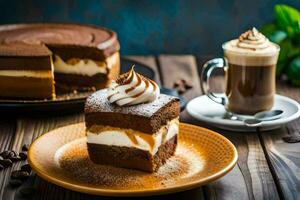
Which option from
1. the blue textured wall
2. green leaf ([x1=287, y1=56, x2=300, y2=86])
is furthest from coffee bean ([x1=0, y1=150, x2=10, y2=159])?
the blue textured wall

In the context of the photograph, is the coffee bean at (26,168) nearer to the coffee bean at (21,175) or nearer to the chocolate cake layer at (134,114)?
the coffee bean at (21,175)

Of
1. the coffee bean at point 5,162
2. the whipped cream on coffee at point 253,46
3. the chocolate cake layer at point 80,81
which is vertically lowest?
the chocolate cake layer at point 80,81

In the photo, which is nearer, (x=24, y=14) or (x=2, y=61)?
(x=2, y=61)

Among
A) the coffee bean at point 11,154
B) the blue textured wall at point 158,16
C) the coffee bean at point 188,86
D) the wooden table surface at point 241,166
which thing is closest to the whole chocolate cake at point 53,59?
the wooden table surface at point 241,166

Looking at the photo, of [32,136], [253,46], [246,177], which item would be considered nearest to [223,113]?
[253,46]

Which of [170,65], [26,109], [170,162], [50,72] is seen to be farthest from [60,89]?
[170,162]

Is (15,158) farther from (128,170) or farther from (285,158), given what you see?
(285,158)

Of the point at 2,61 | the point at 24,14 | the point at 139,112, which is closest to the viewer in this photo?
the point at 139,112

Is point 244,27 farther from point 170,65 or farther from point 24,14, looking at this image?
point 24,14
